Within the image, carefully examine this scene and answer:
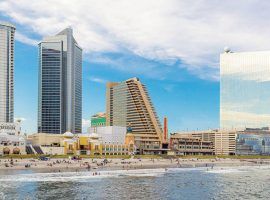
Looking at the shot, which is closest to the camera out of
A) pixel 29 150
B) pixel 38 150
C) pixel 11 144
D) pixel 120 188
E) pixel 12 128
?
pixel 120 188

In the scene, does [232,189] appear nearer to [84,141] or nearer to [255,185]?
[255,185]

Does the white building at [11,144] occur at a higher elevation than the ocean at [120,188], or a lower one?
higher

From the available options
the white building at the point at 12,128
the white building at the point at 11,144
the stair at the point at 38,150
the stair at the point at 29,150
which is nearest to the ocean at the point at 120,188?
the white building at the point at 11,144

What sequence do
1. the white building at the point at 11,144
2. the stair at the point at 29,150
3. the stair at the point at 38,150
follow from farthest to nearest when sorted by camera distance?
the stair at the point at 38,150 < the stair at the point at 29,150 < the white building at the point at 11,144

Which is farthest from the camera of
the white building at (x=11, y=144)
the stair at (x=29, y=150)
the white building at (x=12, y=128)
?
the white building at (x=12, y=128)

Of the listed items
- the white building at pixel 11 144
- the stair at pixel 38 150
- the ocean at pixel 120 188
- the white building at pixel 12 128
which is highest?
the white building at pixel 12 128

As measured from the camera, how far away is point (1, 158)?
152 metres

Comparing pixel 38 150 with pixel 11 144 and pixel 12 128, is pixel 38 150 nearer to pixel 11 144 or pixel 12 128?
pixel 11 144

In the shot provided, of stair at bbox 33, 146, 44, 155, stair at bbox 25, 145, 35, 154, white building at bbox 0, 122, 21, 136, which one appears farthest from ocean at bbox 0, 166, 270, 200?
white building at bbox 0, 122, 21, 136

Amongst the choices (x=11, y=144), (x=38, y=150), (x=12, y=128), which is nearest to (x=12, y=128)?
(x=12, y=128)

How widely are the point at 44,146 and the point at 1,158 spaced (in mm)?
39280

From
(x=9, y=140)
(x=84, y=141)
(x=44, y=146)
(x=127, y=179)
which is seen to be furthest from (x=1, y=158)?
(x=127, y=179)

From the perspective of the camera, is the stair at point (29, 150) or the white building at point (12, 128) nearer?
the stair at point (29, 150)

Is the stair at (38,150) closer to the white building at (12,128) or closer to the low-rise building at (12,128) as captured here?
the white building at (12,128)
